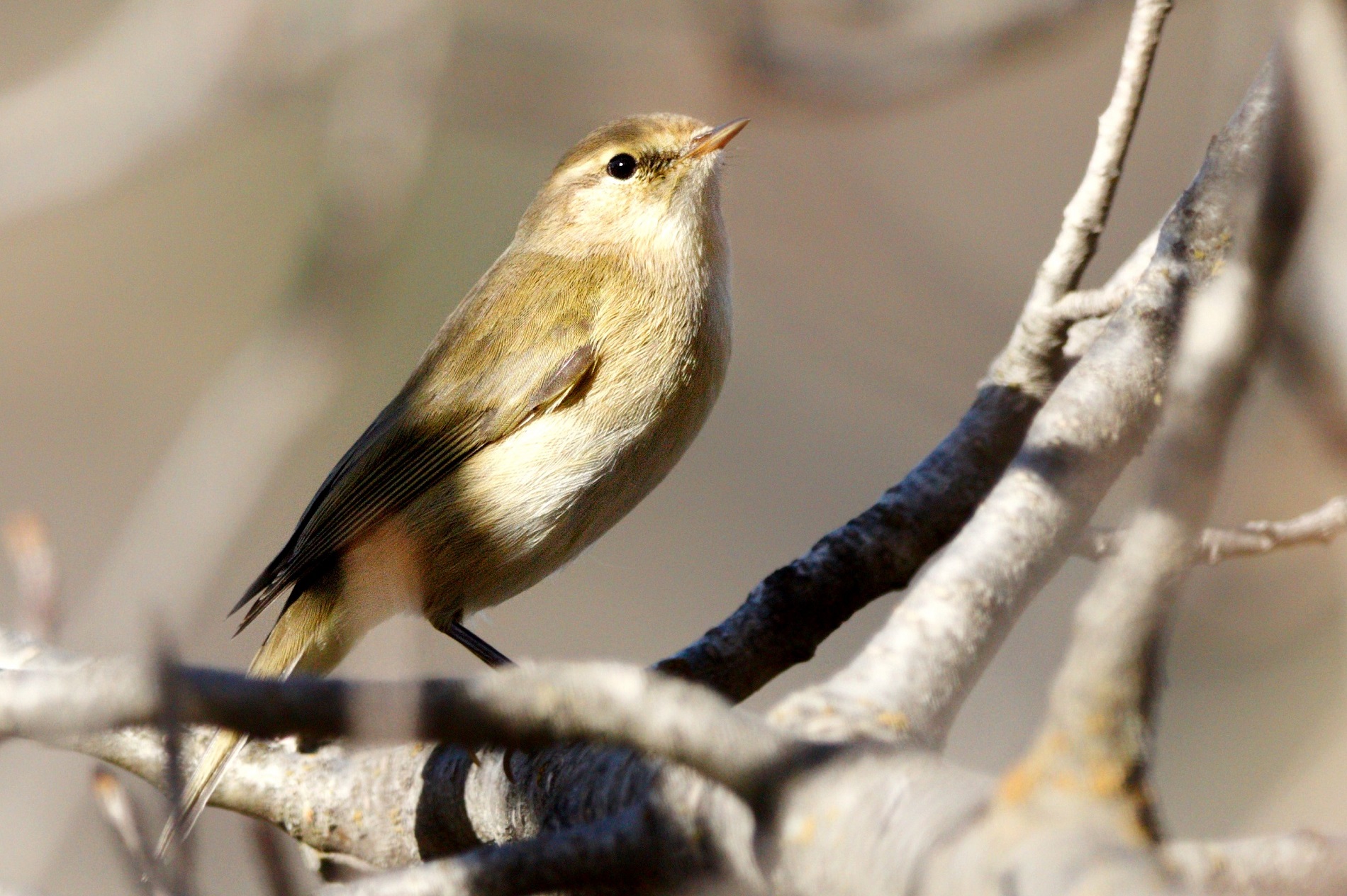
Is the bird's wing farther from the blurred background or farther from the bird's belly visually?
the blurred background

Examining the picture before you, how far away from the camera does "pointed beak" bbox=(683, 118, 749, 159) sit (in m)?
3.46

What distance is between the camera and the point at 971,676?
148 cm

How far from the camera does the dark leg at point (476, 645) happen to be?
3.29 meters

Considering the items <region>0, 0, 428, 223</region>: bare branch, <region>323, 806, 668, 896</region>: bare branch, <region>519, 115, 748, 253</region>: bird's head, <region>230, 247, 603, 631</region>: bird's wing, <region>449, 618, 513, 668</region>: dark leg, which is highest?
<region>0, 0, 428, 223</region>: bare branch

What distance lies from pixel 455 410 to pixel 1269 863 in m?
2.48

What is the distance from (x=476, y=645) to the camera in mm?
3326

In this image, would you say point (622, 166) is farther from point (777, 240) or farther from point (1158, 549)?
point (1158, 549)

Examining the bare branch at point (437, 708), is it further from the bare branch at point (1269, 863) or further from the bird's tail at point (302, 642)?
the bird's tail at point (302, 642)

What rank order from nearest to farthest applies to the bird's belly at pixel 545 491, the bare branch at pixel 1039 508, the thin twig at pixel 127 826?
the bare branch at pixel 1039 508 → the thin twig at pixel 127 826 → the bird's belly at pixel 545 491

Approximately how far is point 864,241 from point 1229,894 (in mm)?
2427

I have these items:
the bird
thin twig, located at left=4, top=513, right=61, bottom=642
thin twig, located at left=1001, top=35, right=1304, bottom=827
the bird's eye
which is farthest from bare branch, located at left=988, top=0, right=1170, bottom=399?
thin twig, located at left=4, top=513, right=61, bottom=642

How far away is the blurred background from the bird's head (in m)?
0.09

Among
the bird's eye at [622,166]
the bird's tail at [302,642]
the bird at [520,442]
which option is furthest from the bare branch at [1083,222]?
the bird's tail at [302,642]

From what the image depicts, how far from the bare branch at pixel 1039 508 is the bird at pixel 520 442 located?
1344 mm
